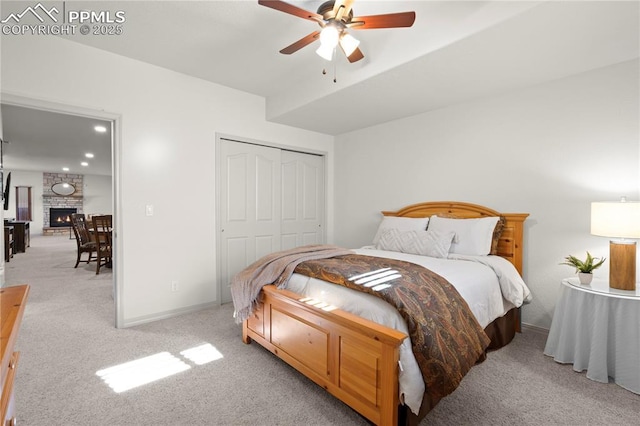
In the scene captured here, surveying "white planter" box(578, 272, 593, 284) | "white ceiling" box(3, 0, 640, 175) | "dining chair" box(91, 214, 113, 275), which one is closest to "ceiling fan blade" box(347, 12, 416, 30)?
"white ceiling" box(3, 0, 640, 175)

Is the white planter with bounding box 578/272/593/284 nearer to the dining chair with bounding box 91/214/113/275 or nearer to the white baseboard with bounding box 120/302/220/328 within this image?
the white baseboard with bounding box 120/302/220/328

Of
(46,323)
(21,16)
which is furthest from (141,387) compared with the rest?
(21,16)

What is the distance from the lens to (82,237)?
5.89 meters

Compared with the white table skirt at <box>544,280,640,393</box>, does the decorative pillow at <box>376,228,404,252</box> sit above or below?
above

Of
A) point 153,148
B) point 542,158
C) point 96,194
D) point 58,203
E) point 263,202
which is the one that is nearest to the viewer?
point 542,158

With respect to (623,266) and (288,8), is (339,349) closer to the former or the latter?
(288,8)

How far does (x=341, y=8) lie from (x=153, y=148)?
2.36 metres

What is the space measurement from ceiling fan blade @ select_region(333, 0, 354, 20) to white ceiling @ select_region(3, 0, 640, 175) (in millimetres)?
424

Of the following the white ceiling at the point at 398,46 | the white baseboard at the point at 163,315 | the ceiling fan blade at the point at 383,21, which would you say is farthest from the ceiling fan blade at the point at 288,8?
the white baseboard at the point at 163,315

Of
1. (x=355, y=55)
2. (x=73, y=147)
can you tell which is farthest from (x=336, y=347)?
(x=73, y=147)

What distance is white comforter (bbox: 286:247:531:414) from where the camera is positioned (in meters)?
1.49

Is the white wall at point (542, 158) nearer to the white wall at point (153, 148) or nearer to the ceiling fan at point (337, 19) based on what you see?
the ceiling fan at point (337, 19)

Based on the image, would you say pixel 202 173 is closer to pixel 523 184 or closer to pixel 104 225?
pixel 104 225

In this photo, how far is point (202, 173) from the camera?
138 inches
